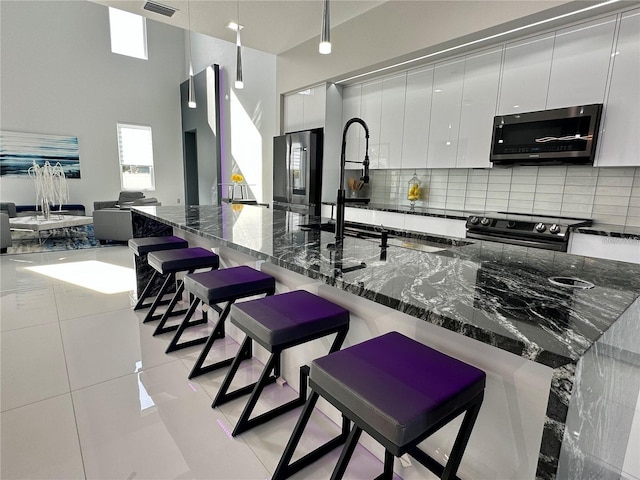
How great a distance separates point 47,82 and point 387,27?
751 centimetres

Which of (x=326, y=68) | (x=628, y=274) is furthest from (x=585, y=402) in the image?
(x=326, y=68)

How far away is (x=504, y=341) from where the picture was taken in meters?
0.77

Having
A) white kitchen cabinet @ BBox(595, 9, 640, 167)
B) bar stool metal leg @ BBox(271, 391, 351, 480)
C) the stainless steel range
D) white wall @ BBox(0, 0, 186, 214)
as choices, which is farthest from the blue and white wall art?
white kitchen cabinet @ BBox(595, 9, 640, 167)

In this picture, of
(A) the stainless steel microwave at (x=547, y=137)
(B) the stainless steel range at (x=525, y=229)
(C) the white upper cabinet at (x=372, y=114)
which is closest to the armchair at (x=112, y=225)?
(C) the white upper cabinet at (x=372, y=114)

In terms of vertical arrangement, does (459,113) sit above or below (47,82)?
below

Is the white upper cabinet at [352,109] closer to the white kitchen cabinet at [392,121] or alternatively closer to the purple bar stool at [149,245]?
the white kitchen cabinet at [392,121]

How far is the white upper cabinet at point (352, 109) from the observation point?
4.39m

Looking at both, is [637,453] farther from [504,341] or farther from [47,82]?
[47,82]

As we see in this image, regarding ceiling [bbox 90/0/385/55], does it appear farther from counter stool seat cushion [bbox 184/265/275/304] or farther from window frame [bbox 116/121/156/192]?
window frame [bbox 116/121/156/192]

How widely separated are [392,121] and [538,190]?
172 centimetres

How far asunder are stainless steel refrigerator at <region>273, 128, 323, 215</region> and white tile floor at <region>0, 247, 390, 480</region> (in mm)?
2521

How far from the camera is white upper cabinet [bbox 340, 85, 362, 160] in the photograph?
4.39 metres

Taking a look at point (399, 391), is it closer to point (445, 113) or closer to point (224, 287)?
point (224, 287)

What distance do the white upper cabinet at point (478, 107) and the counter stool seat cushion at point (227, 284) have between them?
2439mm
